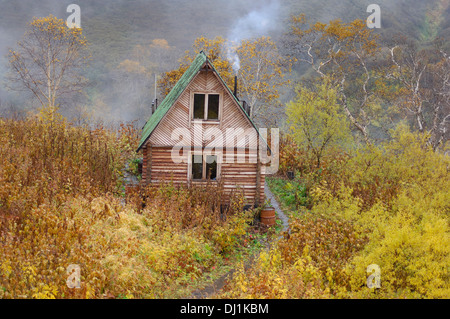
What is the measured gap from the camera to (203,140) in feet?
56.6

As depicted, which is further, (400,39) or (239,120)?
(400,39)

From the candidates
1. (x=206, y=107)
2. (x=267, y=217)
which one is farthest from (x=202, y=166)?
(x=267, y=217)

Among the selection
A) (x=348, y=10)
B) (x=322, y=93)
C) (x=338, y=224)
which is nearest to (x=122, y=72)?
(x=348, y=10)

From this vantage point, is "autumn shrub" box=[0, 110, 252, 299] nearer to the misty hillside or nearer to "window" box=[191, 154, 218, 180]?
"window" box=[191, 154, 218, 180]

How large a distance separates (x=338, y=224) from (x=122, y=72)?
66.7 meters

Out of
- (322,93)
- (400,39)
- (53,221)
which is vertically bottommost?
(53,221)

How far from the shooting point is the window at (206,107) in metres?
17.2

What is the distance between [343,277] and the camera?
34.0 feet

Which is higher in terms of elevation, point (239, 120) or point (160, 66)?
point (160, 66)

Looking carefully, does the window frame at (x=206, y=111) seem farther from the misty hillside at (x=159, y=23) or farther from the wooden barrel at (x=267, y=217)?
the misty hillside at (x=159, y=23)

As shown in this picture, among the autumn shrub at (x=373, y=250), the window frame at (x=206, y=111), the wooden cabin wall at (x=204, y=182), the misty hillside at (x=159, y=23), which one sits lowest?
the autumn shrub at (x=373, y=250)

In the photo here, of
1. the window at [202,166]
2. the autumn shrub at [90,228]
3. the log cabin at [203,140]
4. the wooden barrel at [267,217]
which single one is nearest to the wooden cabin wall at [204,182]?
the log cabin at [203,140]

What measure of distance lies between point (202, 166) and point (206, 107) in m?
2.56
